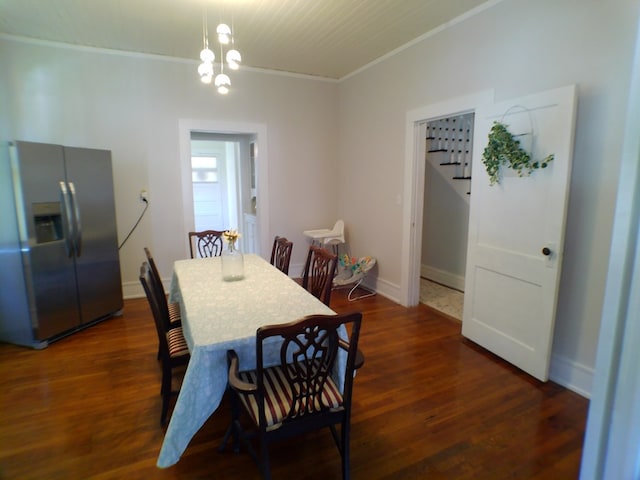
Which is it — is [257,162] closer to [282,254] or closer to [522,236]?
[282,254]

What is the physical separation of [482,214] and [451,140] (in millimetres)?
2285

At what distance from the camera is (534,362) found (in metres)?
2.55

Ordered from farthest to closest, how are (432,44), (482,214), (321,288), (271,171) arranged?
A: (271,171) → (432,44) → (482,214) → (321,288)

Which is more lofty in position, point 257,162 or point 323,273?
point 257,162

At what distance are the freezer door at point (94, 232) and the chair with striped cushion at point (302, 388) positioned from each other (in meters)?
2.49

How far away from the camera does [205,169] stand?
7809mm

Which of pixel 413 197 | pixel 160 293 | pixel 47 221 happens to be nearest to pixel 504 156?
pixel 413 197

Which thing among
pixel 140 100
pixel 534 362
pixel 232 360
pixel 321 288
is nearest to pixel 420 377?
pixel 534 362

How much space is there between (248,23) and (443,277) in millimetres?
3851

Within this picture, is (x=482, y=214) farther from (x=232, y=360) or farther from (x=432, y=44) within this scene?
(x=232, y=360)

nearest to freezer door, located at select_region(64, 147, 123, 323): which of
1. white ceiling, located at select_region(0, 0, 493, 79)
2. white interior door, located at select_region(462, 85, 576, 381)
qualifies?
white ceiling, located at select_region(0, 0, 493, 79)

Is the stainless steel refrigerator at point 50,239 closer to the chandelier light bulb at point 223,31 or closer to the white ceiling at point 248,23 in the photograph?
the white ceiling at point 248,23

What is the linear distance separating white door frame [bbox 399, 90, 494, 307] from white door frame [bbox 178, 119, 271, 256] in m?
1.87

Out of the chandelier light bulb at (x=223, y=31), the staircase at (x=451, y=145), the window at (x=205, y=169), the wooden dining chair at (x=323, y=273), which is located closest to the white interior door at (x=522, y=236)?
the wooden dining chair at (x=323, y=273)
